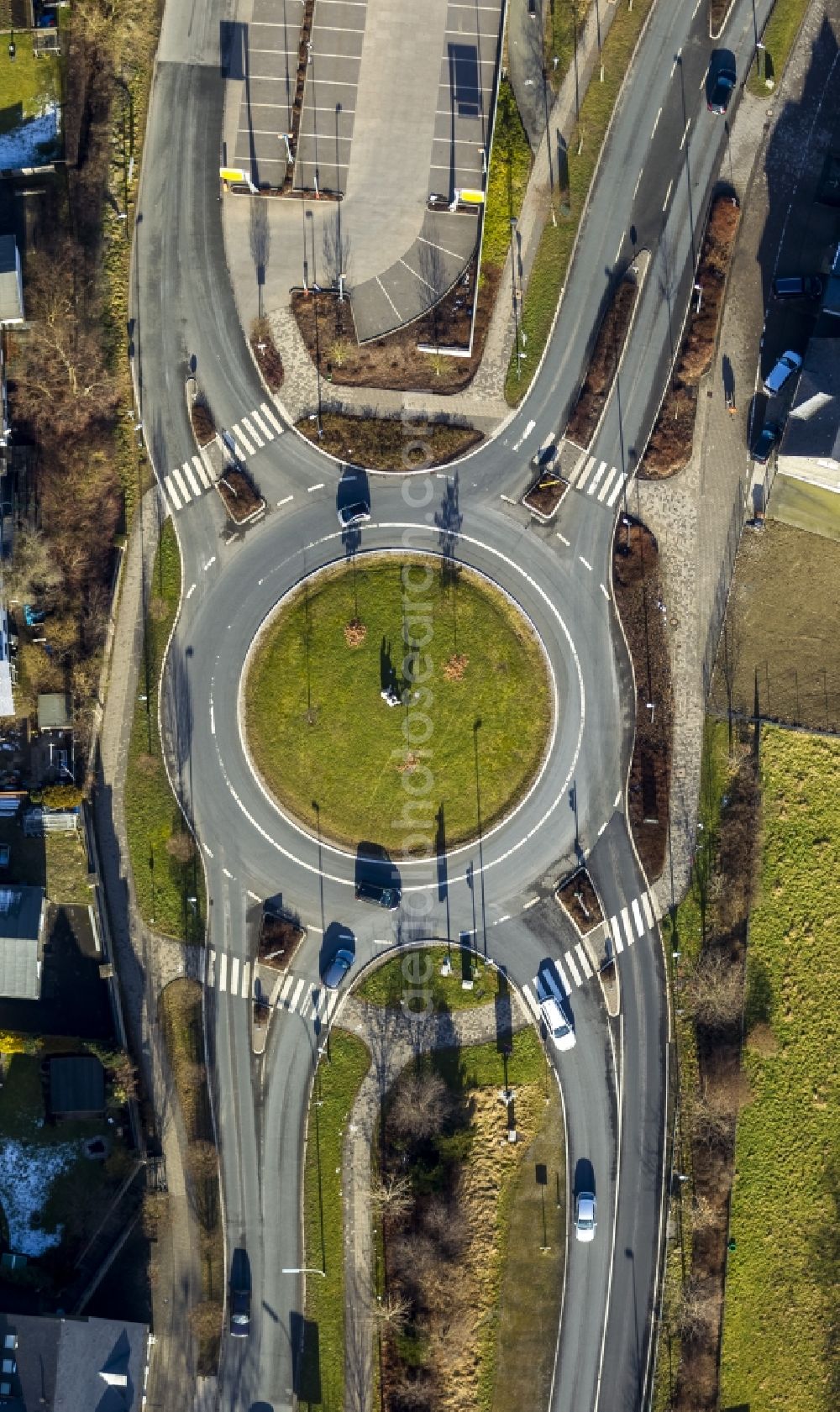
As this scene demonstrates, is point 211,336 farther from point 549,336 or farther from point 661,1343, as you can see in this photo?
point 661,1343

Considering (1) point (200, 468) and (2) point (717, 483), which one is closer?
(1) point (200, 468)

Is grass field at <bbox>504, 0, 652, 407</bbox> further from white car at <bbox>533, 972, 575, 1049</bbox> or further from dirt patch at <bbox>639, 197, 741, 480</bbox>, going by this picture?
white car at <bbox>533, 972, 575, 1049</bbox>

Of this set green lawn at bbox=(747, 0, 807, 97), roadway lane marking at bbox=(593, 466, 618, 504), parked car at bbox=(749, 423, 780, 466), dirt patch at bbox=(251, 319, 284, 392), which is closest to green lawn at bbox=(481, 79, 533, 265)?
dirt patch at bbox=(251, 319, 284, 392)

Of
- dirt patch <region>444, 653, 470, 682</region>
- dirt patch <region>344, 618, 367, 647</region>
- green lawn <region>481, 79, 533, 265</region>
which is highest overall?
green lawn <region>481, 79, 533, 265</region>

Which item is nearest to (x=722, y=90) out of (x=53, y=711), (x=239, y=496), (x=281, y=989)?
(x=239, y=496)

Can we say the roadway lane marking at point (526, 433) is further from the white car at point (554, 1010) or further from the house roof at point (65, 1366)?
the house roof at point (65, 1366)

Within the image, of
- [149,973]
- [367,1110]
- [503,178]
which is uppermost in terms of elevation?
[503,178]

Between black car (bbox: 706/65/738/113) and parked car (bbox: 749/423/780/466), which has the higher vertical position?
black car (bbox: 706/65/738/113)

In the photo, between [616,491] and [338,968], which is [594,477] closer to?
→ [616,491]
